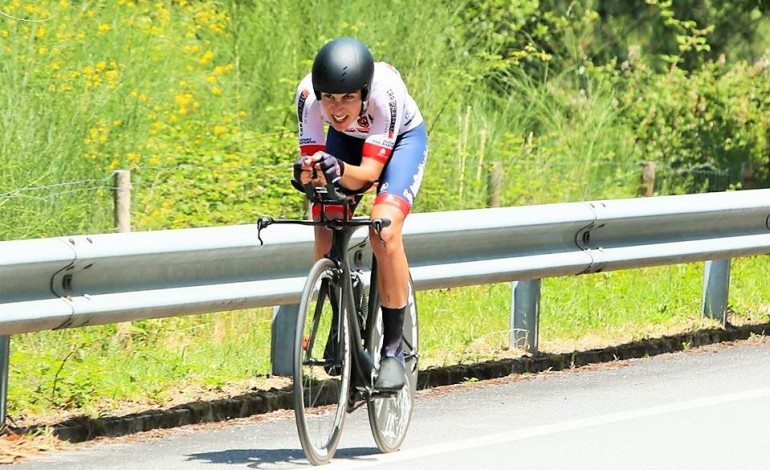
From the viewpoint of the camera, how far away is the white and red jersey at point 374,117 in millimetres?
6656

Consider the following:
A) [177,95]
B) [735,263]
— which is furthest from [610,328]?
[177,95]

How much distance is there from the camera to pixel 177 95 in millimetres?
14039

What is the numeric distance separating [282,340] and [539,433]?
1.39m

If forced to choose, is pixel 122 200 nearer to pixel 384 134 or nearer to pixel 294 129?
pixel 384 134

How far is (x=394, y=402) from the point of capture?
7.09 metres

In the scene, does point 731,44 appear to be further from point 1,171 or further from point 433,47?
point 1,171

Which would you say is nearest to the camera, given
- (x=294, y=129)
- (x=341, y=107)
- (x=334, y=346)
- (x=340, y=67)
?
(x=340, y=67)

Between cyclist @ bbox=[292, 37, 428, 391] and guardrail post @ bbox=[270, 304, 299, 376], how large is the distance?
1197 mm

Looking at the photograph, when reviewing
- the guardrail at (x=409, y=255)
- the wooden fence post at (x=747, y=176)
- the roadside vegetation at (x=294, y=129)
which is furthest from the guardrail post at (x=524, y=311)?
the wooden fence post at (x=747, y=176)

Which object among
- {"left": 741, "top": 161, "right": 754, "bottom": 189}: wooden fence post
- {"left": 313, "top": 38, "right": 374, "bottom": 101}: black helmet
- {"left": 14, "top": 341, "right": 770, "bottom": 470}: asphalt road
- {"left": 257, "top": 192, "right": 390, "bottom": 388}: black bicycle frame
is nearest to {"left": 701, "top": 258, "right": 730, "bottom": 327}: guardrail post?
{"left": 14, "top": 341, "right": 770, "bottom": 470}: asphalt road

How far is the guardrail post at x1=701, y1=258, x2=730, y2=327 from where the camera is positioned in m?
10.4

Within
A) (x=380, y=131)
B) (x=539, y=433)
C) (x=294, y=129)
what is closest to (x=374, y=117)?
(x=380, y=131)

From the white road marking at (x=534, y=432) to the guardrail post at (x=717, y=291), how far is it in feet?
6.31

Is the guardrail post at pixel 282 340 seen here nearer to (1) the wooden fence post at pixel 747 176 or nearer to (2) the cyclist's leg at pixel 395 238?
(2) the cyclist's leg at pixel 395 238
